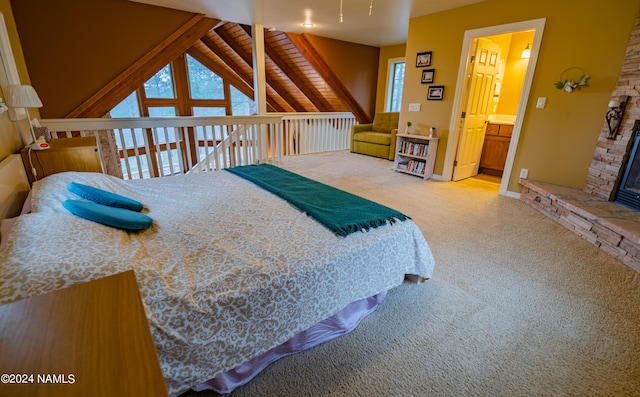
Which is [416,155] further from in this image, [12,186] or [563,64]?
[12,186]

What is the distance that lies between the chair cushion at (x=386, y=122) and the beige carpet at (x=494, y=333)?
385 cm

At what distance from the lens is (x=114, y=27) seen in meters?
3.40

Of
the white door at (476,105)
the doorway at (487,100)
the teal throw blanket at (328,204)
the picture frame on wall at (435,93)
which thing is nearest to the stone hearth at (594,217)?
the doorway at (487,100)

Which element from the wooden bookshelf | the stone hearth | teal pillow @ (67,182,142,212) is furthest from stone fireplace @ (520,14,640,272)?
teal pillow @ (67,182,142,212)

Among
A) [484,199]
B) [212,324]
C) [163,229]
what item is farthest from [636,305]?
[163,229]

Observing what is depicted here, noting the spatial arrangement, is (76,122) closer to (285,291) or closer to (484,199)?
(285,291)

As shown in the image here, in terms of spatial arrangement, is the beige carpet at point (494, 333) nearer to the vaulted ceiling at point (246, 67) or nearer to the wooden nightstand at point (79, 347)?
the wooden nightstand at point (79, 347)

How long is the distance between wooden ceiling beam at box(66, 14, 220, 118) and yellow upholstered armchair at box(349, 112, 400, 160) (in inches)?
133

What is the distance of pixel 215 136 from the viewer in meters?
3.71

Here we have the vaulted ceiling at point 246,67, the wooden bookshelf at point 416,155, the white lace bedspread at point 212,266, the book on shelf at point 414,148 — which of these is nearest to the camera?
the white lace bedspread at point 212,266

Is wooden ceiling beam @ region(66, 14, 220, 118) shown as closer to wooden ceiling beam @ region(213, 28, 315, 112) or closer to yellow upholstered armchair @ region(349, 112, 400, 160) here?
wooden ceiling beam @ region(213, 28, 315, 112)

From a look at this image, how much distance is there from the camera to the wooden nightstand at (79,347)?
1.61 ft

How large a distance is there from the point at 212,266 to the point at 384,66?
21.5 feet

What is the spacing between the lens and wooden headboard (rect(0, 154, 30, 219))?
1460mm
